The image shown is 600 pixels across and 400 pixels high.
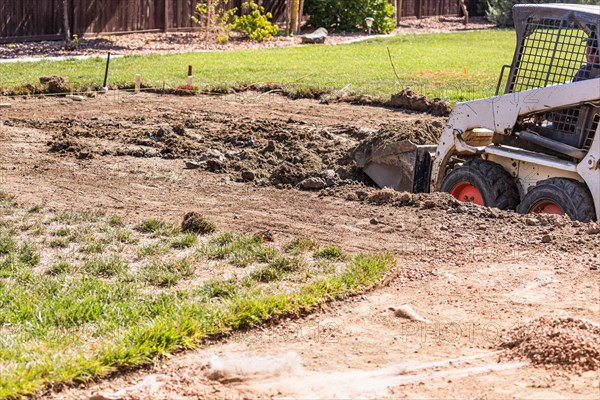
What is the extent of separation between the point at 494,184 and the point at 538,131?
683mm

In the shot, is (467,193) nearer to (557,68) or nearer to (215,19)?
(557,68)

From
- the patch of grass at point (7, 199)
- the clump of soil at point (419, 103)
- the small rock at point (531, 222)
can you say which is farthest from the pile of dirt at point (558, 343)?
the clump of soil at point (419, 103)

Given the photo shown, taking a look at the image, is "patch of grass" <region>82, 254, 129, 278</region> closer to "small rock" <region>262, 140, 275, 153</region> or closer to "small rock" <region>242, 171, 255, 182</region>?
"small rock" <region>242, 171, 255, 182</region>

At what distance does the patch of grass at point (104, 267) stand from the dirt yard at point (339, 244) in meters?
1.50

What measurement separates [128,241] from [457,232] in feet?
9.81

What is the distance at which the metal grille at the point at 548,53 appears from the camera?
912 centimetres

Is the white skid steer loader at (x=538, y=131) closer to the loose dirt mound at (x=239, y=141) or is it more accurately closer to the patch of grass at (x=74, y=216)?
the loose dirt mound at (x=239, y=141)

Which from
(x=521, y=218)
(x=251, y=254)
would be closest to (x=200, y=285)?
(x=251, y=254)

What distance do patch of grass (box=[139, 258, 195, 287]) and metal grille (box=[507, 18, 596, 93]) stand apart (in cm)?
397

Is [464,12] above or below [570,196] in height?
above

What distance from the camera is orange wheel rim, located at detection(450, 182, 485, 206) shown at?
9922mm

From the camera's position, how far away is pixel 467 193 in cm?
1012

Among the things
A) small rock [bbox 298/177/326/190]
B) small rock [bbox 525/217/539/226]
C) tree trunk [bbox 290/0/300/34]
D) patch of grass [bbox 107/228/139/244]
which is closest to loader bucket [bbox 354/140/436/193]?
small rock [bbox 298/177/326/190]

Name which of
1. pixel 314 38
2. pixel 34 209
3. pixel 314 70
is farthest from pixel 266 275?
pixel 314 38
